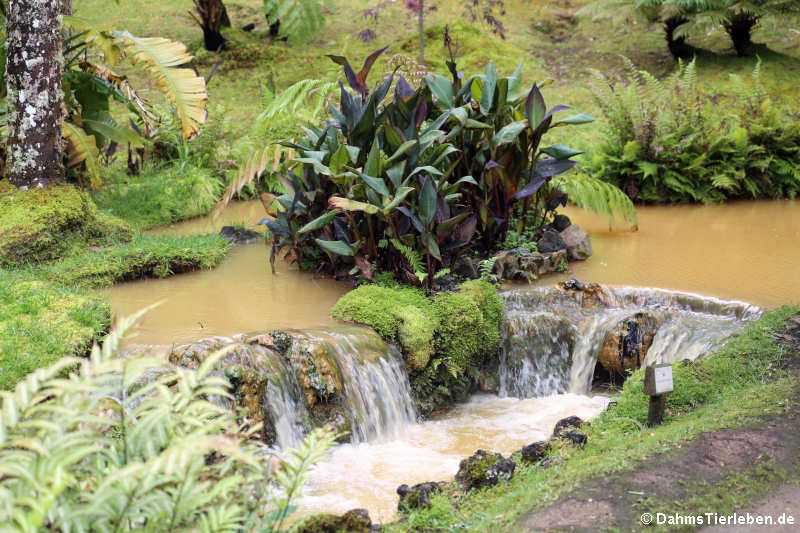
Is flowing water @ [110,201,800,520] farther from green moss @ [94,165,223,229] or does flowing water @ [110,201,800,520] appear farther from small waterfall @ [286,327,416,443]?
green moss @ [94,165,223,229]

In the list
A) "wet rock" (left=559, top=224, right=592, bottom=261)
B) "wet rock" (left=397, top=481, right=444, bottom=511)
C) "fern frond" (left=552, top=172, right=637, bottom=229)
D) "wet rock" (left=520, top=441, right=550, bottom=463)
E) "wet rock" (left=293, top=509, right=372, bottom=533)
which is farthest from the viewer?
"fern frond" (left=552, top=172, right=637, bottom=229)

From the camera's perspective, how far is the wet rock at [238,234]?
878cm

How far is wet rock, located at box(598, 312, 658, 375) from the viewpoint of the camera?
636cm

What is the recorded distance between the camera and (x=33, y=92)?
7.66 meters

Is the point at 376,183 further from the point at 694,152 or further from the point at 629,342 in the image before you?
the point at 694,152

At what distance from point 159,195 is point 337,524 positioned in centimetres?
749

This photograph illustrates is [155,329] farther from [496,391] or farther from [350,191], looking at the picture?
[496,391]

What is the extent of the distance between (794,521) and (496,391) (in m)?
3.35

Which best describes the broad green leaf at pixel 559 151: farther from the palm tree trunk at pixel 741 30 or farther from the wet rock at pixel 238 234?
the palm tree trunk at pixel 741 30

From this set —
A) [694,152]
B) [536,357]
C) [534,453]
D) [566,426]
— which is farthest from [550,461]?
[694,152]

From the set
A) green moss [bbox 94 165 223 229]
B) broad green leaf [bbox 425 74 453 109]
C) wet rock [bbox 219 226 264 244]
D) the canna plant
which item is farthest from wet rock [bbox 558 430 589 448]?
green moss [bbox 94 165 223 229]

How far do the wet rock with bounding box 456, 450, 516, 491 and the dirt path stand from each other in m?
0.59

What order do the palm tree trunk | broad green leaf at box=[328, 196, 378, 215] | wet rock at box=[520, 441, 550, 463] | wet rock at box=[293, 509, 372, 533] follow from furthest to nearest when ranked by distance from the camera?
the palm tree trunk
broad green leaf at box=[328, 196, 378, 215]
wet rock at box=[520, 441, 550, 463]
wet rock at box=[293, 509, 372, 533]

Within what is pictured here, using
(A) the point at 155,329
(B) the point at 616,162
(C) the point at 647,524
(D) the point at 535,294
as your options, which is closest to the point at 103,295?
(A) the point at 155,329
